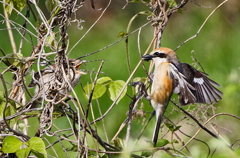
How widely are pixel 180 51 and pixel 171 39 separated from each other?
0.43m

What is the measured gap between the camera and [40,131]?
2014 millimetres

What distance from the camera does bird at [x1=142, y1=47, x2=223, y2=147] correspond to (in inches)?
108

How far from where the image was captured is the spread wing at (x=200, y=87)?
2787 mm

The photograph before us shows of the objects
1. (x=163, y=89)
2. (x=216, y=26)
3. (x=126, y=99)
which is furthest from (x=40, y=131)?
(x=216, y=26)

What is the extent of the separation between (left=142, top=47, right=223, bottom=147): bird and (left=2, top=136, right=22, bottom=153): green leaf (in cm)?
110

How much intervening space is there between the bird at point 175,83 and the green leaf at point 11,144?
1096mm

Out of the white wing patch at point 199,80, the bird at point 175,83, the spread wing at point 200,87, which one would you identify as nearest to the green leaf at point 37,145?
the bird at point 175,83

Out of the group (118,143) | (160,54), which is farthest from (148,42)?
(118,143)

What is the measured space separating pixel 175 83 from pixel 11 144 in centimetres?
143

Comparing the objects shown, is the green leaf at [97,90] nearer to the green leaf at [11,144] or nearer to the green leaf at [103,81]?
the green leaf at [103,81]

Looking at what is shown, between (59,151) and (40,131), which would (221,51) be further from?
(40,131)

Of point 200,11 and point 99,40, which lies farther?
point 200,11

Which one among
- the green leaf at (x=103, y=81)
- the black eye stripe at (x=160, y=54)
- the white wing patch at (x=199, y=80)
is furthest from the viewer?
the white wing patch at (x=199, y=80)

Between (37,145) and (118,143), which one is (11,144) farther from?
(118,143)
